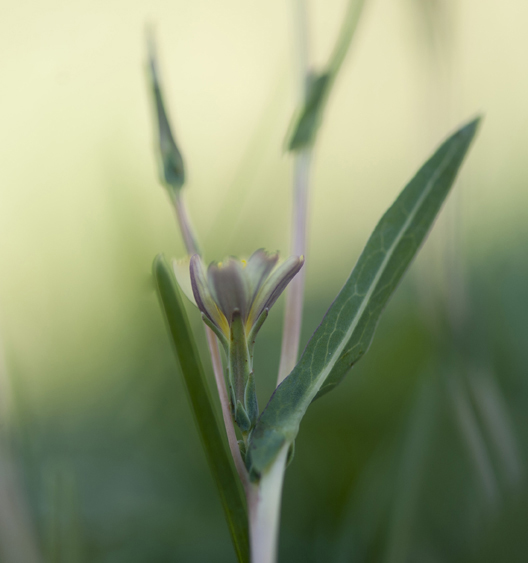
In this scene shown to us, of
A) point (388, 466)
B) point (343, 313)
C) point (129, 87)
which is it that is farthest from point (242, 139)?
point (343, 313)

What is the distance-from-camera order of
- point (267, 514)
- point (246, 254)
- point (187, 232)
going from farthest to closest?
point (246, 254), point (187, 232), point (267, 514)

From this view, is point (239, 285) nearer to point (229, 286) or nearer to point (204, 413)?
point (229, 286)

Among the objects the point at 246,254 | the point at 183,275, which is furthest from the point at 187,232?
the point at 246,254

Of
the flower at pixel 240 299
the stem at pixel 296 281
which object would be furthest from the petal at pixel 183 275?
the stem at pixel 296 281

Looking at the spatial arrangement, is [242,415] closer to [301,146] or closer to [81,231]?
[301,146]

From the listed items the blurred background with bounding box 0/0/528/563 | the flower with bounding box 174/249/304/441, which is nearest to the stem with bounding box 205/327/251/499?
the flower with bounding box 174/249/304/441

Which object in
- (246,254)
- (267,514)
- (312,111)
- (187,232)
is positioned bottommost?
(267,514)
